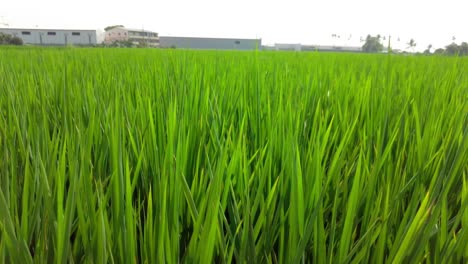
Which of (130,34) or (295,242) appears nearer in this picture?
(295,242)

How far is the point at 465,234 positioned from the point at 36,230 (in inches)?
14.7

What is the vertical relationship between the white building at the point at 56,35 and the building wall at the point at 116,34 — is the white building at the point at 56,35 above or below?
below

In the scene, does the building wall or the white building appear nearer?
the white building

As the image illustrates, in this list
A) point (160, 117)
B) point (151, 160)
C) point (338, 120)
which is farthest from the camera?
point (338, 120)

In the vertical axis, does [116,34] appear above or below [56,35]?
above

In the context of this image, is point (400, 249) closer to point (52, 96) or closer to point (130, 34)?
point (52, 96)

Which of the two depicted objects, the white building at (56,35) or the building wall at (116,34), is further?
the building wall at (116,34)

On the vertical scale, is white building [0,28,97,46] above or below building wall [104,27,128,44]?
below

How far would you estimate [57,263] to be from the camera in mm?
233

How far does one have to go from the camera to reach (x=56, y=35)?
35.2 m

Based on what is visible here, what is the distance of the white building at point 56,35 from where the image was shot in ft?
112

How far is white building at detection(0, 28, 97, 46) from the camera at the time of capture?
34144 mm

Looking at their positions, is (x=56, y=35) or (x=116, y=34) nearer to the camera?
(x=56, y=35)

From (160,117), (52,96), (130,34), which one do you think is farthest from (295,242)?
(130,34)
